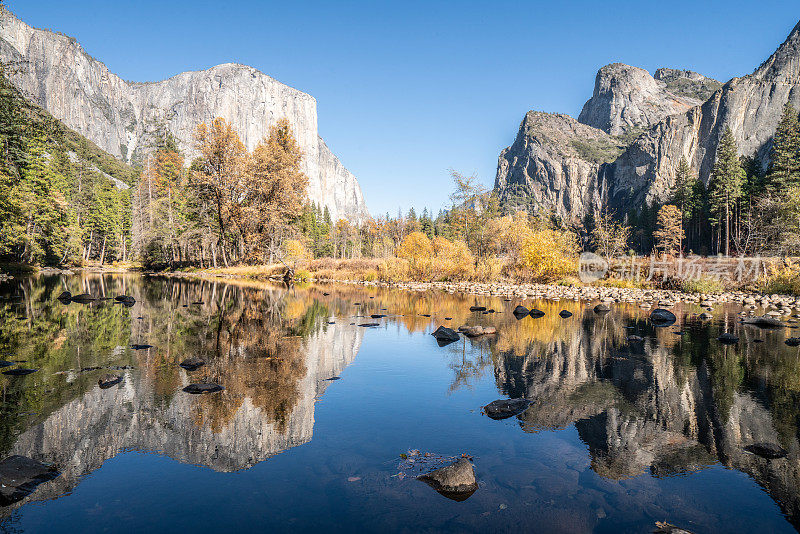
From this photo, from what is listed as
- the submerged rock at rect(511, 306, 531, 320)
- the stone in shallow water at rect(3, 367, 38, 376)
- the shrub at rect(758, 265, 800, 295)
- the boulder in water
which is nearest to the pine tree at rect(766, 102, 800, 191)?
the shrub at rect(758, 265, 800, 295)

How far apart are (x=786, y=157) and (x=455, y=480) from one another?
240 ft

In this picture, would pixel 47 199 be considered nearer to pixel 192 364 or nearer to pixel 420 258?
pixel 420 258

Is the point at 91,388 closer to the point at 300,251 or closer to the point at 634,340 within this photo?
the point at 634,340

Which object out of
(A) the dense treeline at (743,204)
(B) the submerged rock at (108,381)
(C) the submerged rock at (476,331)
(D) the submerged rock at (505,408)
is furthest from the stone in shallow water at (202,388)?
(A) the dense treeline at (743,204)

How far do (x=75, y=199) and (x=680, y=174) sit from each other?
10764 cm

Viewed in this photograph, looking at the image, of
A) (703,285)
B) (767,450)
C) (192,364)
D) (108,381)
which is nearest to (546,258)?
(703,285)

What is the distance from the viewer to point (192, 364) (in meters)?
9.09

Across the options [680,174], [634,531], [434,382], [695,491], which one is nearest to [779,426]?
[695,491]

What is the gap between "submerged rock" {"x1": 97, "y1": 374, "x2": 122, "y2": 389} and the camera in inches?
294

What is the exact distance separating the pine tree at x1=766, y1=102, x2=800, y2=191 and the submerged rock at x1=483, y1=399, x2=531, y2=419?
216ft

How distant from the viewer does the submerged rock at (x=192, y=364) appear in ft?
29.4

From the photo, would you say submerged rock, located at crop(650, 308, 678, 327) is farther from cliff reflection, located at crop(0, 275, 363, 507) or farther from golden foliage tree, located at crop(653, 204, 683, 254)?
golden foliage tree, located at crop(653, 204, 683, 254)

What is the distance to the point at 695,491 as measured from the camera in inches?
186

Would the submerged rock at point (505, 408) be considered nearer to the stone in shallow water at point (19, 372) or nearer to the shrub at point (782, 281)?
the stone in shallow water at point (19, 372)
